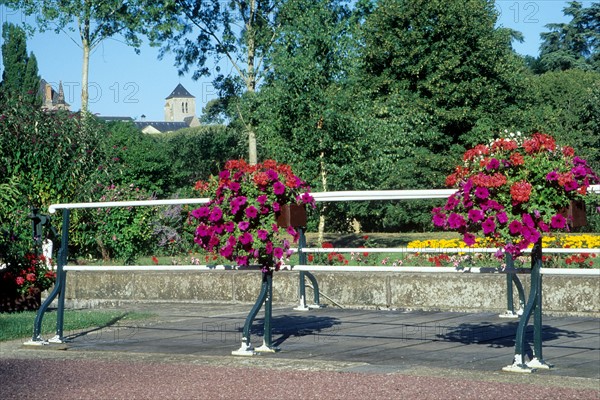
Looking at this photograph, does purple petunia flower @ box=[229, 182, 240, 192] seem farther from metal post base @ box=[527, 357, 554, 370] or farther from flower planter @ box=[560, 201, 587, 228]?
metal post base @ box=[527, 357, 554, 370]

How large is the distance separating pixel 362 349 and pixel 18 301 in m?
6.07

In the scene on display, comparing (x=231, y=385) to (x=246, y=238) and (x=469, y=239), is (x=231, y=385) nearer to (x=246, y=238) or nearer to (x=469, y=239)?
(x=246, y=238)

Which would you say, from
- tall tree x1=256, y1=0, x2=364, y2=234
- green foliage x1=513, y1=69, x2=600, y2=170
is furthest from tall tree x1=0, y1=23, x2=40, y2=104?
tall tree x1=256, y1=0, x2=364, y2=234

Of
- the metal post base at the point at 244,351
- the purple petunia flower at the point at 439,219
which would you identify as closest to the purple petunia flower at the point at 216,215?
the metal post base at the point at 244,351

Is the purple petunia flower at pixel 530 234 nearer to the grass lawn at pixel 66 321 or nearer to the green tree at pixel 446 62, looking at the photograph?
the grass lawn at pixel 66 321

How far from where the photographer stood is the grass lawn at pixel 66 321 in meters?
9.51

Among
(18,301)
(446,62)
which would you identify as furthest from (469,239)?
(446,62)

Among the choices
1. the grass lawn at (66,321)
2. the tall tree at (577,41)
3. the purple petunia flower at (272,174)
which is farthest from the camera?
the tall tree at (577,41)

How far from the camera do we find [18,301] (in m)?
12.5

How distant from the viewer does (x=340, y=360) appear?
7.26 metres

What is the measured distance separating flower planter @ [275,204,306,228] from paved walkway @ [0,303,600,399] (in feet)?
3.20

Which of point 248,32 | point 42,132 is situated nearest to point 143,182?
point 42,132

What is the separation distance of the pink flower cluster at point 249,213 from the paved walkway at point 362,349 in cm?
78

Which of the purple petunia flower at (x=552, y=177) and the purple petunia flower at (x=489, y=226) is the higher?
the purple petunia flower at (x=552, y=177)
